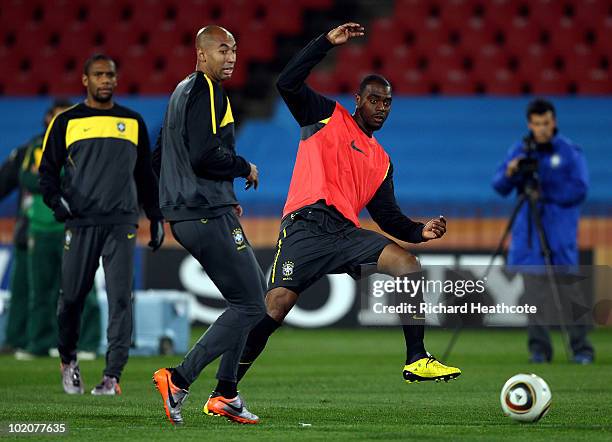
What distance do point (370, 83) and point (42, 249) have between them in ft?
16.7

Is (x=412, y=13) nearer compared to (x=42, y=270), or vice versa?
(x=42, y=270)

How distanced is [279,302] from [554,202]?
5.09m

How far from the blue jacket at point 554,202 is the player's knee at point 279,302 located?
4.81 meters

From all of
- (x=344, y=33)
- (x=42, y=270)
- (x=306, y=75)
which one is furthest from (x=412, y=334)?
(x=42, y=270)

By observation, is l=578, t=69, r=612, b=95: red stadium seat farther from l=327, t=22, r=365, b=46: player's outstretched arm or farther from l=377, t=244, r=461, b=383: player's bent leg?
l=327, t=22, r=365, b=46: player's outstretched arm

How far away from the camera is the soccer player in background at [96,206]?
7.91m

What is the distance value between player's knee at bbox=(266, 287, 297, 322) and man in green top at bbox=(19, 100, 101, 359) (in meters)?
4.71

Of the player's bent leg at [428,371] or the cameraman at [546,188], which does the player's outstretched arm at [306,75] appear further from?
the cameraman at [546,188]

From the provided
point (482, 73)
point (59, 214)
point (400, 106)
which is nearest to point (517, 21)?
point (482, 73)

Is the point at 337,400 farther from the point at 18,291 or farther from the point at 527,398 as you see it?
the point at 18,291

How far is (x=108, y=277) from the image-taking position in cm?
Answer: 792

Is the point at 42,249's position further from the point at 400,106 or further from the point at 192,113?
the point at 400,106

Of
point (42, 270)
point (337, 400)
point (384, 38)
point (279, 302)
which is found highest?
point (384, 38)

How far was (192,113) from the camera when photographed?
239 inches
